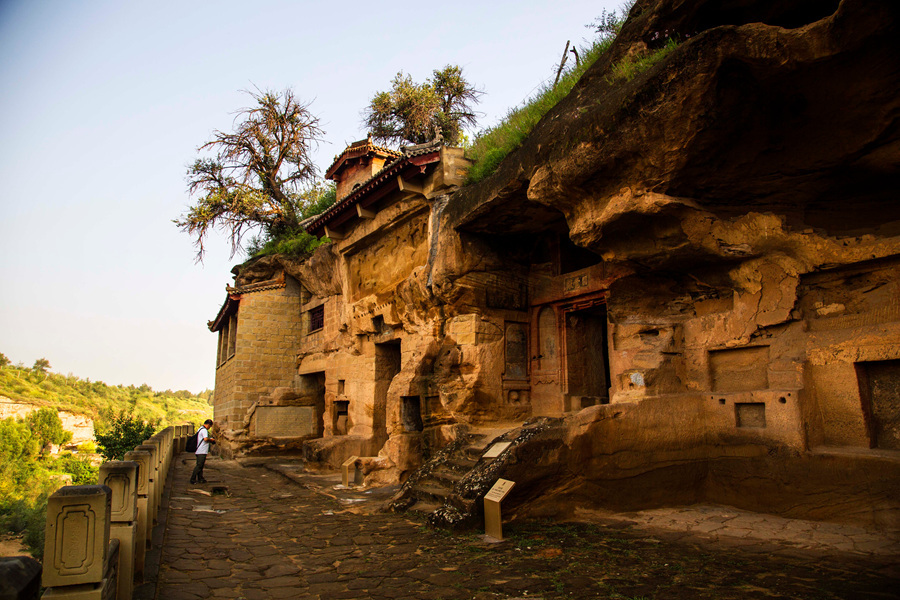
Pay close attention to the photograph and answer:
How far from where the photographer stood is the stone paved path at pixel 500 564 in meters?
4.07

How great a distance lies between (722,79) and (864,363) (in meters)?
3.44

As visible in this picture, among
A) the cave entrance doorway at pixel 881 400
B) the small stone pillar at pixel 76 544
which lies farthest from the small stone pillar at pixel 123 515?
the cave entrance doorway at pixel 881 400

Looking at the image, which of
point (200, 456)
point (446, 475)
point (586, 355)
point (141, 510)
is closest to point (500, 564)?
point (446, 475)

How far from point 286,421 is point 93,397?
48215mm

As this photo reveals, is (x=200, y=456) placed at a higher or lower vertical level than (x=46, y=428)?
higher

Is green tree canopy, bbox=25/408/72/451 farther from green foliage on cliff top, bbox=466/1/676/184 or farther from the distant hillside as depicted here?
green foliage on cliff top, bbox=466/1/676/184

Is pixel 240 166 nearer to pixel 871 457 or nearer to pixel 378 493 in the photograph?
pixel 378 493

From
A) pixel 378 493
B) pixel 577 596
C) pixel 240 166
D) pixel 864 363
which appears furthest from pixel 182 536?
pixel 240 166

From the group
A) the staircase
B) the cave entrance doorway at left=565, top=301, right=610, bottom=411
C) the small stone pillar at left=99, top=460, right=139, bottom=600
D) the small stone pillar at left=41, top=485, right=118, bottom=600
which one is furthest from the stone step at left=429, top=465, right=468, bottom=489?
the small stone pillar at left=41, top=485, right=118, bottom=600

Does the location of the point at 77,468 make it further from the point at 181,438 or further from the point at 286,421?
the point at 286,421

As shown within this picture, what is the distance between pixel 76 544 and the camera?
2.80m

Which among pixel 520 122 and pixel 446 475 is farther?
pixel 520 122

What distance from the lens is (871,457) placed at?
18.0 ft

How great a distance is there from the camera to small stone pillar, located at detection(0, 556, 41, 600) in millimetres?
1978
